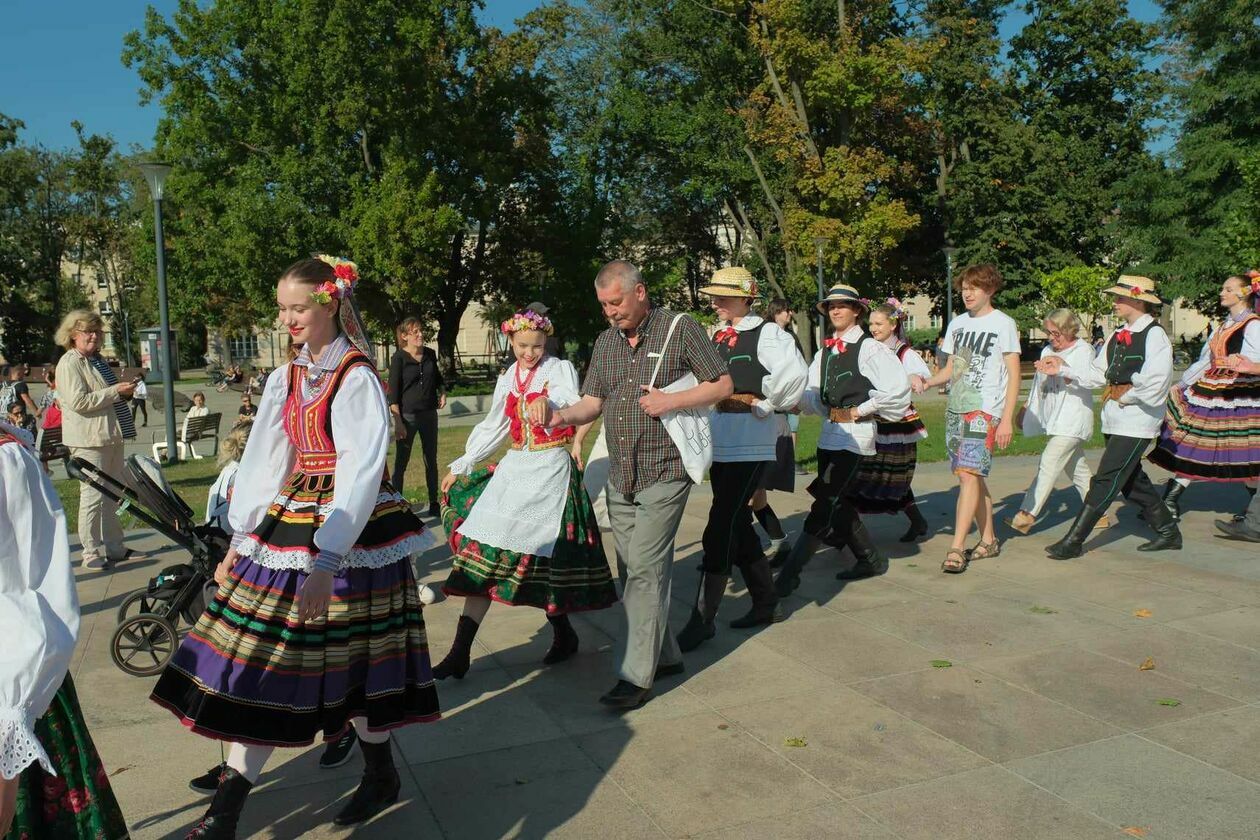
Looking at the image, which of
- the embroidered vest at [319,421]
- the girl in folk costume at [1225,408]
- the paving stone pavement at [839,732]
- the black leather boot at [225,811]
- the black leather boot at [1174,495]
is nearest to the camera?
the black leather boot at [225,811]

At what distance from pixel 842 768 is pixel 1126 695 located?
1.55m

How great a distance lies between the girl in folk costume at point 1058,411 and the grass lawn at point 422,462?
7.98 ft

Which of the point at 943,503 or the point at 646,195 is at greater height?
the point at 646,195

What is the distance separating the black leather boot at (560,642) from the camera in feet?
17.5

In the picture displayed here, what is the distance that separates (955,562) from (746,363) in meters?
2.25

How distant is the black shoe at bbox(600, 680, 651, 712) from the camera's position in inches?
180

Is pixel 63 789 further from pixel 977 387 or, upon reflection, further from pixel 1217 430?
pixel 1217 430

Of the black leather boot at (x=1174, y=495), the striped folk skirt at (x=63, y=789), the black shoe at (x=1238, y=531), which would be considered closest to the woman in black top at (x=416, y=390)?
the black leather boot at (x=1174, y=495)

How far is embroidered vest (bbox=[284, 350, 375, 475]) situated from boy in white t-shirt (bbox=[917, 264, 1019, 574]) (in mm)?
4718

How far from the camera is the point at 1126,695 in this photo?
4.61m

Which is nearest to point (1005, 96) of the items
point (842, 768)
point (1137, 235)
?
point (1137, 235)

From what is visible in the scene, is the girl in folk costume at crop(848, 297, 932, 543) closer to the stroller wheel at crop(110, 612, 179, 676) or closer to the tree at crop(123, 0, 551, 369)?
the stroller wheel at crop(110, 612, 179, 676)

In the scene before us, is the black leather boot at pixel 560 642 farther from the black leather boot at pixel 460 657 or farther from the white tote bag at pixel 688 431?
the white tote bag at pixel 688 431

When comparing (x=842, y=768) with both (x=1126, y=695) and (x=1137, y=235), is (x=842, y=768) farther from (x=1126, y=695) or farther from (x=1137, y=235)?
(x=1137, y=235)
